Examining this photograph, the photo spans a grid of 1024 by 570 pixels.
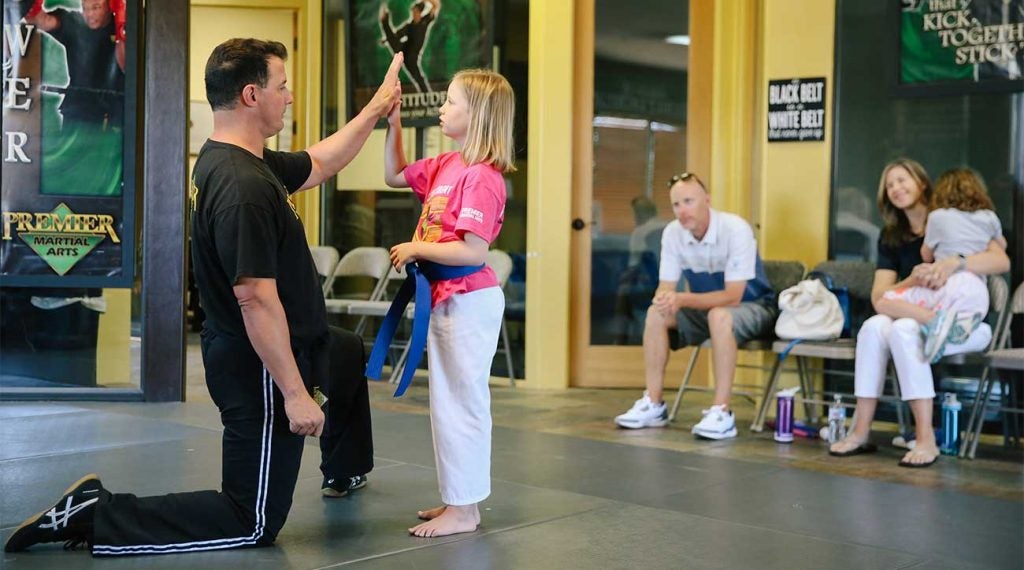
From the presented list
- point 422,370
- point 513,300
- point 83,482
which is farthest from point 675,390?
point 83,482

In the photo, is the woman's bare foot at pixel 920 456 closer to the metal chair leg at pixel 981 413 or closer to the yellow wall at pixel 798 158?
the metal chair leg at pixel 981 413

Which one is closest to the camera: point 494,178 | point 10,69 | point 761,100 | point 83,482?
point 83,482

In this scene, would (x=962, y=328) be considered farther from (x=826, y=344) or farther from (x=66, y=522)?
(x=66, y=522)

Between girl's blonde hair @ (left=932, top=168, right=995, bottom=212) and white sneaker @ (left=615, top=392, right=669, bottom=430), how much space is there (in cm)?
161

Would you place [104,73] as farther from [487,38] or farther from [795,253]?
[795,253]

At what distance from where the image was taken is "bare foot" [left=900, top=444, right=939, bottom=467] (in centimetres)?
490

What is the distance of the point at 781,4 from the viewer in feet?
20.7

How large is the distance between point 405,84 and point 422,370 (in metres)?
1.97

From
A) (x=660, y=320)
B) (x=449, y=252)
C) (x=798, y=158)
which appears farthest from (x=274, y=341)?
(x=798, y=158)

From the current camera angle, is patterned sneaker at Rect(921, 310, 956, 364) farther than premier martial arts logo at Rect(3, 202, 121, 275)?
No

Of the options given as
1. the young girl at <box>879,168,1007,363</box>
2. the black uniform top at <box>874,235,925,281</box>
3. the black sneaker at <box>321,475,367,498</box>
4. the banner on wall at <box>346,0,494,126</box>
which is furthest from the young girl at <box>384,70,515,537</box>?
the banner on wall at <box>346,0,494,126</box>

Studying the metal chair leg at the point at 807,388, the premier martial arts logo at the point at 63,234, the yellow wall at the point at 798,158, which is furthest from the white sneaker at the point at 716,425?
the premier martial arts logo at the point at 63,234

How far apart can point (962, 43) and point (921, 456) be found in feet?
7.15

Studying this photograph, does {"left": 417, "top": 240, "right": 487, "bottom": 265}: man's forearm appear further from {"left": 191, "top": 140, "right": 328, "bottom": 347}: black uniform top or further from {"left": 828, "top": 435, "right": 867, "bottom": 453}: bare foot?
{"left": 828, "top": 435, "right": 867, "bottom": 453}: bare foot
